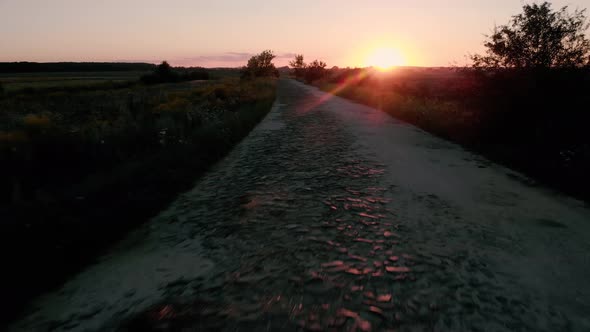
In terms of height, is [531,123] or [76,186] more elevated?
[531,123]

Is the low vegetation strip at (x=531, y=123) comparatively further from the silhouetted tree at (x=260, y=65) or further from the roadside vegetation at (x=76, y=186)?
the silhouetted tree at (x=260, y=65)

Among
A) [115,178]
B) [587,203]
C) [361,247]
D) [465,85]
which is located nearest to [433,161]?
[587,203]

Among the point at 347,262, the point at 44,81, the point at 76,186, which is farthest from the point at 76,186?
the point at 44,81

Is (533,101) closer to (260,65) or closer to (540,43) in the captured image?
(540,43)

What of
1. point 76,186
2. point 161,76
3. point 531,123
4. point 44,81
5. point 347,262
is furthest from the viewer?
point 161,76

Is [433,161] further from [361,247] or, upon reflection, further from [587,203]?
[361,247]

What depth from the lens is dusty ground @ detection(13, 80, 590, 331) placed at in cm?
282

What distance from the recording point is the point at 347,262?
3625 millimetres

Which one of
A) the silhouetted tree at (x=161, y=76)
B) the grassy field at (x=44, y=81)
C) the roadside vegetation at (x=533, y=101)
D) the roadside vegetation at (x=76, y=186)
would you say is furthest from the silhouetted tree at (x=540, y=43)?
the silhouetted tree at (x=161, y=76)

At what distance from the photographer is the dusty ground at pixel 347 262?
9.26 feet

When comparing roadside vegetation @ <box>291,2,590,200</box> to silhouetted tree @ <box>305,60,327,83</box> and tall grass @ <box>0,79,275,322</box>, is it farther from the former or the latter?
silhouetted tree @ <box>305,60,327,83</box>

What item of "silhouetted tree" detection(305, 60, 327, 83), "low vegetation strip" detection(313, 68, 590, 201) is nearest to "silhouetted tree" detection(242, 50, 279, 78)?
"silhouetted tree" detection(305, 60, 327, 83)

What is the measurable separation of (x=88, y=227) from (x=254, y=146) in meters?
6.33

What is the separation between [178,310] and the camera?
9.64 ft
